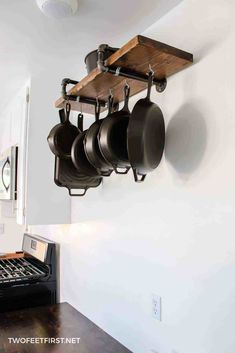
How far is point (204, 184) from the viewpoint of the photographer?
1.06 meters

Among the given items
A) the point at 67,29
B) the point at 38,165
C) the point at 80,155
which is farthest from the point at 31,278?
the point at 67,29

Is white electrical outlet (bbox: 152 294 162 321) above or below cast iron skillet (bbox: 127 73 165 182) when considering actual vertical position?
below

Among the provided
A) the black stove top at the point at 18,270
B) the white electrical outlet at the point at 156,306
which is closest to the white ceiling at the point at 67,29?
the white electrical outlet at the point at 156,306

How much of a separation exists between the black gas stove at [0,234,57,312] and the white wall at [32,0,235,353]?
64 centimetres

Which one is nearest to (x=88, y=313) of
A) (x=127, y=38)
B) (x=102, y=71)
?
(x=102, y=71)

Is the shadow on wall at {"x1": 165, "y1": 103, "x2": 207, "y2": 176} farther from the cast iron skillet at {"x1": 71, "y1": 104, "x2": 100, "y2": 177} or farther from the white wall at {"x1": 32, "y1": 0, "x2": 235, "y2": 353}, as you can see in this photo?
the cast iron skillet at {"x1": 71, "y1": 104, "x2": 100, "y2": 177}

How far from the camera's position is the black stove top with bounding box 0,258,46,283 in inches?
77.9

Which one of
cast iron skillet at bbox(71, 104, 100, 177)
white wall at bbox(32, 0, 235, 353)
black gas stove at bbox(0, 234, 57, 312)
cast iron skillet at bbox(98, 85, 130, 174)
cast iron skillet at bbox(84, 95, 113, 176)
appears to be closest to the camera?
white wall at bbox(32, 0, 235, 353)

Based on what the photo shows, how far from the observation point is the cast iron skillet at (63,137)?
1539mm

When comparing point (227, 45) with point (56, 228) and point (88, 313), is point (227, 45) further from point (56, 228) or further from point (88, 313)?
point (56, 228)

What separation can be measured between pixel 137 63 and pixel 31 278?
155 cm

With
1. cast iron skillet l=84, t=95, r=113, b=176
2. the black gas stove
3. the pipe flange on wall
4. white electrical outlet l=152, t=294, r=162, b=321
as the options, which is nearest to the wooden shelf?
cast iron skillet l=84, t=95, r=113, b=176

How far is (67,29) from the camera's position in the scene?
4.58 ft

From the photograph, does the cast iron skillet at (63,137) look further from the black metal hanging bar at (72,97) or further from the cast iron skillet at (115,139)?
the cast iron skillet at (115,139)
